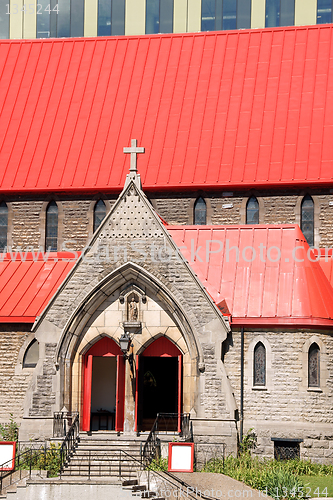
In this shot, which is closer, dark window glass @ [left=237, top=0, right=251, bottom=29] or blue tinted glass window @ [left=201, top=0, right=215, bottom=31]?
dark window glass @ [left=237, top=0, right=251, bottom=29]

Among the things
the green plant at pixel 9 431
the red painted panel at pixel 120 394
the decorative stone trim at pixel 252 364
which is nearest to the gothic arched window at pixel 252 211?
the decorative stone trim at pixel 252 364

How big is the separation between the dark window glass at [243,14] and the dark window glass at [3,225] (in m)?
25.6

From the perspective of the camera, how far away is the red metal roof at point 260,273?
23.6 metres

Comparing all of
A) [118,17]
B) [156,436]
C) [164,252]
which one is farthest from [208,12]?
[156,436]

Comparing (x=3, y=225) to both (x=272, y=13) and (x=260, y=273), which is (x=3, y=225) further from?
(x=272, y=13)

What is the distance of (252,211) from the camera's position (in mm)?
28734

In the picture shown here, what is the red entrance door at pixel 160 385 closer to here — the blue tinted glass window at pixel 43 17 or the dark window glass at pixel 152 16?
the dark window glass at pixel 152 16

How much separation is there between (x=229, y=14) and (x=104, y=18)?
292 inches

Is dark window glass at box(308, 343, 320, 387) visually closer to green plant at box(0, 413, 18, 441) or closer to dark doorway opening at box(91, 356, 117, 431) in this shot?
dark doorway opening at box(91, 356, 117, 431)

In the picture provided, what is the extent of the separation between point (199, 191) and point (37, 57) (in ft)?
30.8

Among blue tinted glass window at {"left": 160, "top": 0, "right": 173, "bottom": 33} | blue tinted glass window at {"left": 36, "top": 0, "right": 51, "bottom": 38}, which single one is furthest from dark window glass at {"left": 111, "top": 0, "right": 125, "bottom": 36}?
blue tinted glass window at {"left": 36, "top": 0, "right": 51, "bottom": 38}

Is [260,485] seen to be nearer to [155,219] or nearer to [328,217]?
[155,219]

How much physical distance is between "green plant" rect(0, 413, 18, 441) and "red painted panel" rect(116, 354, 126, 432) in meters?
3.02

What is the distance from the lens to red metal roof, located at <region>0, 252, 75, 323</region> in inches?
1005
